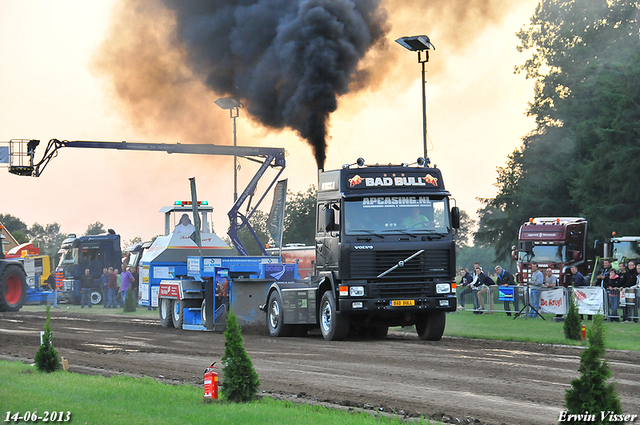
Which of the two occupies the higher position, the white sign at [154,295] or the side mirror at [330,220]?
the side mirror at [330,220]

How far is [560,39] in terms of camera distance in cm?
5434

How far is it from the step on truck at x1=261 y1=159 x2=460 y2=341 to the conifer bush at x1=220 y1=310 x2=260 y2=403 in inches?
325

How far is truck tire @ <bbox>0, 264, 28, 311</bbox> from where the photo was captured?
29333 mm

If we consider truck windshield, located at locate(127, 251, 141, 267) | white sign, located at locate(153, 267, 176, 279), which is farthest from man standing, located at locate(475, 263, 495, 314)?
truck windshield, located at locate(127, 251, 141, 267)

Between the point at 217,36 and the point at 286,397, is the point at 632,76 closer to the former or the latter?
the point at 217,36

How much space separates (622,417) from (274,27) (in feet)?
76.3

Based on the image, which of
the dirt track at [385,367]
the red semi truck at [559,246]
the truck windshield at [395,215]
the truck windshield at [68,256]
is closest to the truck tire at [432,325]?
the dirt track at [385,367]

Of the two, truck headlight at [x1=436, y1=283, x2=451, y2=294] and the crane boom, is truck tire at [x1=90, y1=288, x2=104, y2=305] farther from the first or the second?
truck headlight at [x1=436, y1=283, x2=451, y2=294]

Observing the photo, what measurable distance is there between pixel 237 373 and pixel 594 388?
4.25 metres

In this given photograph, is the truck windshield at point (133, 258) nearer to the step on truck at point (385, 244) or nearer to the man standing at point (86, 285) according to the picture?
the man standing at point (86, 285)

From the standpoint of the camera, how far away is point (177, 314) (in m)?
24.4

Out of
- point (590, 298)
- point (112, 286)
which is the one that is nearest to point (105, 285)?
point (112, 286)

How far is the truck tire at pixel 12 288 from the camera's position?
2933 centimetres

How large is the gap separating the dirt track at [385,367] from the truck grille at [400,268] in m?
1.43
